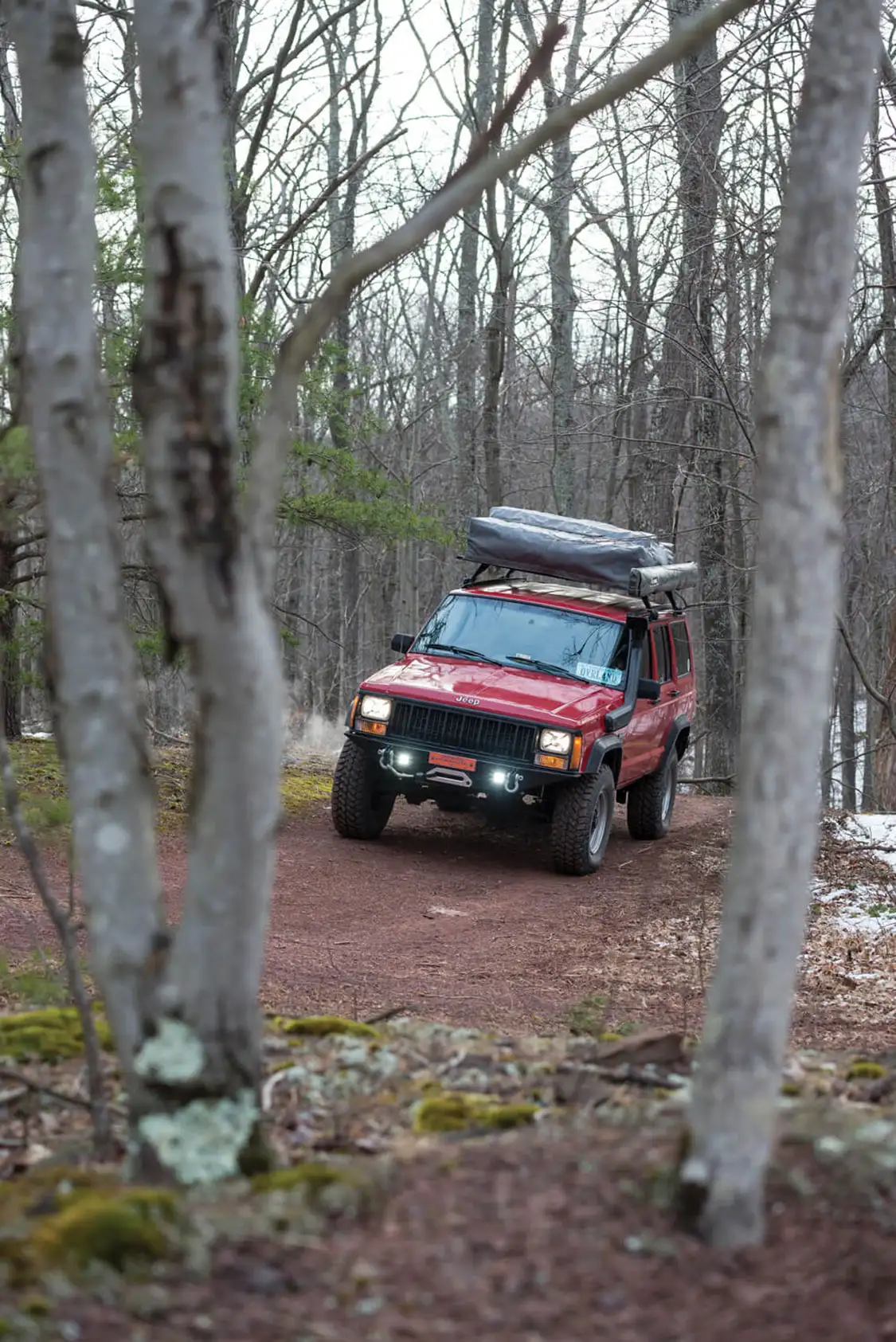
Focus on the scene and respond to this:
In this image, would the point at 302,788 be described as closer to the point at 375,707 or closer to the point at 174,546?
the point at 375,707

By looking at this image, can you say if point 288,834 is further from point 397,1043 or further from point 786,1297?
point 786,1297

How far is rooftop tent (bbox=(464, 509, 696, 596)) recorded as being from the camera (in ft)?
38.4

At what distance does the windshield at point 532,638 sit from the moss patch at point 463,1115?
25.3 feet

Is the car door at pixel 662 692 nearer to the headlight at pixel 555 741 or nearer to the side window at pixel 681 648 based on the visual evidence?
the side window at pixel 681 648

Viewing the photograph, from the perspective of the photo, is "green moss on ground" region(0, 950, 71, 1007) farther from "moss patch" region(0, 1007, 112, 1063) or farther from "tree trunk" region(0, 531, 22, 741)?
"tree trunk" region(0, 531, 22, 741)

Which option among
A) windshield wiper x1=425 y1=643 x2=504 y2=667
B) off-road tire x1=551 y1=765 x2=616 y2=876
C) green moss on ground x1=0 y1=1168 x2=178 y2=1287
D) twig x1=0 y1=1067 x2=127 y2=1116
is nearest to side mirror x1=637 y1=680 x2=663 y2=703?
off-road tire x1=551 y1=765 x2=616 y2=876

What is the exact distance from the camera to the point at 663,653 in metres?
12.6

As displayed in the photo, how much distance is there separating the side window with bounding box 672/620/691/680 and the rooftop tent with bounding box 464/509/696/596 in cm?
111

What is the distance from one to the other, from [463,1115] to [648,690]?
805cm

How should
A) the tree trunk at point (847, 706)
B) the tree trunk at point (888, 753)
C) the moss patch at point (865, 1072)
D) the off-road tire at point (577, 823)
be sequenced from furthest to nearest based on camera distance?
the tree trunk at point (847, 706) → the tree trunk at point (888, 753) → the off-road tire at point (577, 823) → the moss patch at point (865, 1072)

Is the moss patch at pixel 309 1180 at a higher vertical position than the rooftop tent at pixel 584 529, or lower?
lower

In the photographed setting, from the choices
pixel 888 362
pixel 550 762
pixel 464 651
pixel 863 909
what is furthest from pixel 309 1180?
pixel 888 362

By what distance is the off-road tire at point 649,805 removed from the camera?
505 inches

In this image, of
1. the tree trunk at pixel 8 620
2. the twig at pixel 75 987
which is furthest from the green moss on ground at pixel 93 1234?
the tree trunk at pixel 8 620
